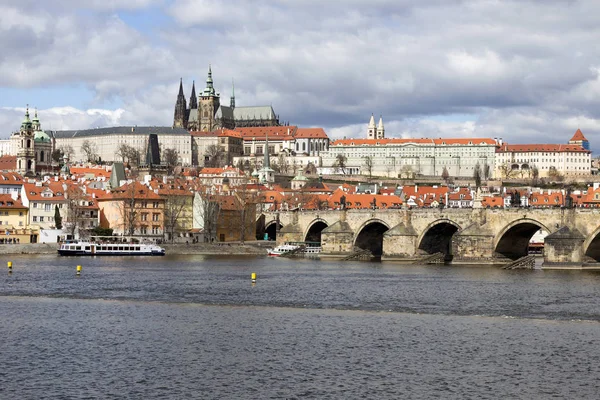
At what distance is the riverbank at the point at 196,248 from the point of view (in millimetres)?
75500

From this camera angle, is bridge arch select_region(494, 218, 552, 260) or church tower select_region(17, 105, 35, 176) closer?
bridge arch select_region(494, 218, 552, 260)

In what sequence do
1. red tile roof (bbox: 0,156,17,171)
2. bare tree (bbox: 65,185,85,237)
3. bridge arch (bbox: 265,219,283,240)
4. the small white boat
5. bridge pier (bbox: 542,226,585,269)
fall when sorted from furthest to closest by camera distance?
red tile roof (bbox: 0,156,17,171)
bridge arch (bbox: 265,219,283,240)
bare tree (bbox: 65,185,85,237)
the small white boat
bridge pier (bbox: 542,226,585,269)

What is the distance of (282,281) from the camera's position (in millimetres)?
51625

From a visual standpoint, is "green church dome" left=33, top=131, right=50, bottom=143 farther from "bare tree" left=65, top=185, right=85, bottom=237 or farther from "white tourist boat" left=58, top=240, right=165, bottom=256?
"white tourist boat" left=58, top=240, right=165, bottom=256

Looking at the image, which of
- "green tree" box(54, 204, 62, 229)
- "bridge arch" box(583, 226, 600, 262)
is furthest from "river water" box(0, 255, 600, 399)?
"green tree" box(54, 204, 62, 229)

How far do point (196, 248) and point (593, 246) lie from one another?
3274 cm

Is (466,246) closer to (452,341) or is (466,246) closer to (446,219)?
(446,219)

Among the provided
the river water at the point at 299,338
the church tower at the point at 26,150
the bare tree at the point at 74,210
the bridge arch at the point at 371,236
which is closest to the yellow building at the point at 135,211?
the bare tree at the point at 74,210

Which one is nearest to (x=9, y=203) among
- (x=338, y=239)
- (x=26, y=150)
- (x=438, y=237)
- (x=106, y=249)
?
(x=106, y=249)

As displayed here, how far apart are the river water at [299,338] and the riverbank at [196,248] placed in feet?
77.4

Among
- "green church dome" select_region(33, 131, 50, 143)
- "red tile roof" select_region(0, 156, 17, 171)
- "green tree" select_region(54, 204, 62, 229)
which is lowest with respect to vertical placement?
"green tree" select_region(54, 204, 62, 229)

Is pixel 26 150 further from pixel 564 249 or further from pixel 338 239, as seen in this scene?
pixel 564 249

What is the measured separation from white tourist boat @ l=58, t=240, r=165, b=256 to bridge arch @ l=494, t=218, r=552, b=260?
25.8 meters

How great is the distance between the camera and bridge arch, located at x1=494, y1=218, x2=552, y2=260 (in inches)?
2469
